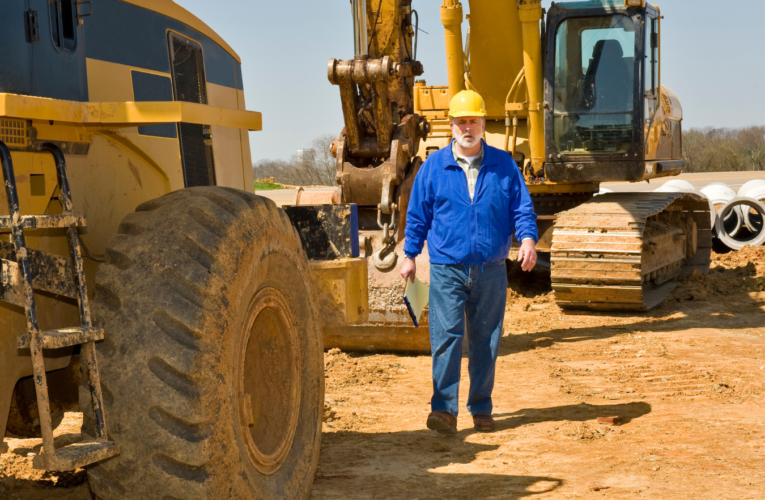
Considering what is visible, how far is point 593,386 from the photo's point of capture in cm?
651

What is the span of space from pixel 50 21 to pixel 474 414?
137 inches

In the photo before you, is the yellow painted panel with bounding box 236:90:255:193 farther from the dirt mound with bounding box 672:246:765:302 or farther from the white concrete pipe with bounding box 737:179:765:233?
the white concrete pipe with bounding box 737:179:765:233

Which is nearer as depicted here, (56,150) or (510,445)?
(56,150)

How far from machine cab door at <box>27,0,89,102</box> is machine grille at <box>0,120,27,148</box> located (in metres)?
0.30

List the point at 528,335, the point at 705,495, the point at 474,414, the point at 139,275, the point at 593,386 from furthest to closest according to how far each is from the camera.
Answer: the point at 528,335 → the point at 593,386 → the point at 474,414 → the point at 705,495 → the point at 139,275

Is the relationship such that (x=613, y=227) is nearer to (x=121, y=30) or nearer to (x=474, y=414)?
(x=474, y=414)

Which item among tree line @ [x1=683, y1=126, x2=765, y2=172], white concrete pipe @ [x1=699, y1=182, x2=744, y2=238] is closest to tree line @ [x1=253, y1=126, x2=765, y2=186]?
tree line @ [x1=683, y1=126, x2=765, y2=172]

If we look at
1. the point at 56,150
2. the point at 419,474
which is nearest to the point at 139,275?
the point at 56,150

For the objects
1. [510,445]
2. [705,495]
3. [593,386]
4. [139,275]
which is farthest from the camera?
[593,386]

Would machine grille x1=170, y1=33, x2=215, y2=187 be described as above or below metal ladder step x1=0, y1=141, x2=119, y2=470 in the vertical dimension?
above

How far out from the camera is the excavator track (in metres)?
8.77

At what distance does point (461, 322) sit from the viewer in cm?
533

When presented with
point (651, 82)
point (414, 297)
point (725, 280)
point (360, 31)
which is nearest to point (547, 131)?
point (651, 82)

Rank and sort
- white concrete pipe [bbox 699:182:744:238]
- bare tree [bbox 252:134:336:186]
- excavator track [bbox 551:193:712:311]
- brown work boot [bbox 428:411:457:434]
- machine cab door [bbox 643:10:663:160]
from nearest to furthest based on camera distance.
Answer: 1. brown work boot [bbox 428:411:457:434]
2. excavator track [bbox 551:193:712:311]
3. machine cab door [bbox 643:10:663:160]
4. white concrete pipe [bbox 699:182:744:238]
5. bare tree [bbox 252:134:336:186]
